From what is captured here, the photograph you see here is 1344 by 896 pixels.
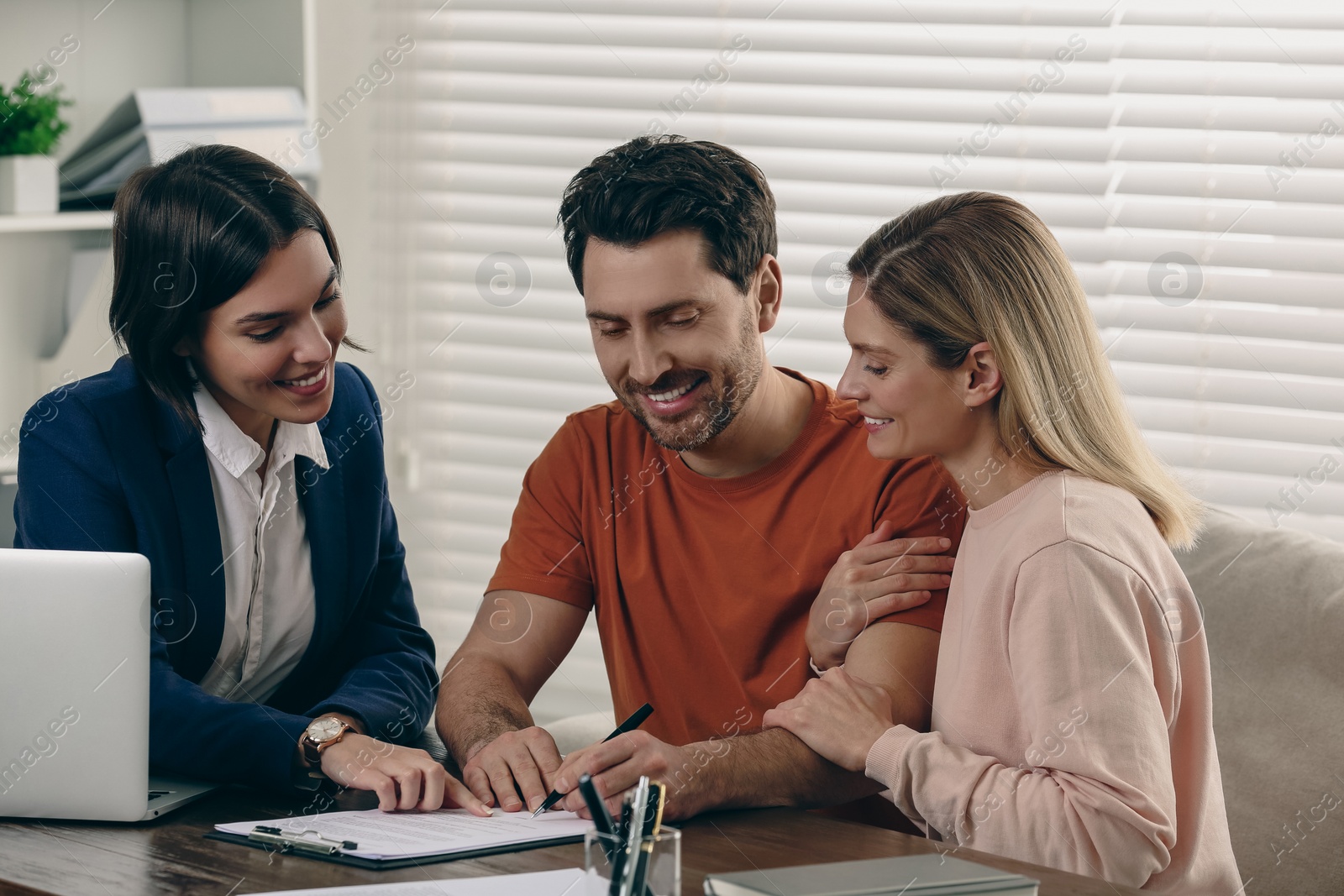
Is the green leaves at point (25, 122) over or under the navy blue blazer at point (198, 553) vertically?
over

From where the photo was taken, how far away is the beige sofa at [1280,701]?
1685 mm

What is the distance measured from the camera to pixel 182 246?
162 centimetres

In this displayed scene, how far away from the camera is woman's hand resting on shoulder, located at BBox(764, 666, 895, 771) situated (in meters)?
1.41

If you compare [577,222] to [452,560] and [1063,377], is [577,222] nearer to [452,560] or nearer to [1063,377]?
[1063,377]

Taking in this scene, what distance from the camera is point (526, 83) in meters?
2.84

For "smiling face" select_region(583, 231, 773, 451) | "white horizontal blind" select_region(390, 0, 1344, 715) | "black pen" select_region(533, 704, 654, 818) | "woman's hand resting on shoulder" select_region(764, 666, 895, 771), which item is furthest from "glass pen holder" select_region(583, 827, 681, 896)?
"white horizontal blind" select_region(390, 0, 1344, 715)

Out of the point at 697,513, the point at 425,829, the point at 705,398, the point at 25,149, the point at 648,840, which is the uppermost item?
the point at 25,149

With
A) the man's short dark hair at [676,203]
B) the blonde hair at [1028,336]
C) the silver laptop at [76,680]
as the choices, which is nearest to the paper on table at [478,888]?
the silver laptop at [76,680]

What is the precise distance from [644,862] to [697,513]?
819mm

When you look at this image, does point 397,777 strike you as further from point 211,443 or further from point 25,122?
point 25,122

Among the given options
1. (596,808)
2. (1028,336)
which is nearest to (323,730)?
(596,808)

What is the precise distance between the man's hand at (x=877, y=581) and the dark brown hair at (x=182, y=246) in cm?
84

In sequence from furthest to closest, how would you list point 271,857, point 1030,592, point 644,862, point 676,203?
point 676,203 < point 1030,592 < point 271,857 < point 644,862

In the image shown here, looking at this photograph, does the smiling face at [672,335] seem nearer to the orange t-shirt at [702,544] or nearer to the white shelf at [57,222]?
the orange t-shirt at [702,544]
